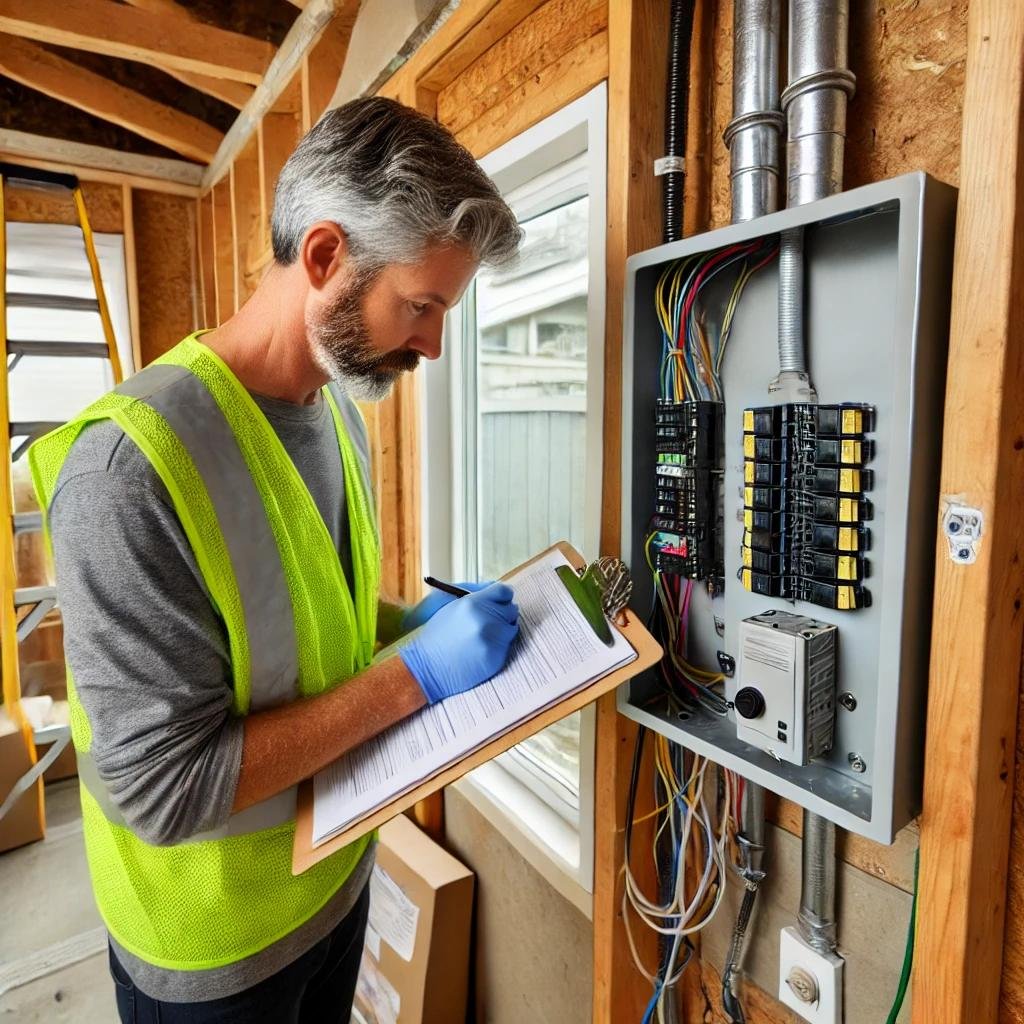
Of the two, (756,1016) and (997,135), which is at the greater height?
(997,135)

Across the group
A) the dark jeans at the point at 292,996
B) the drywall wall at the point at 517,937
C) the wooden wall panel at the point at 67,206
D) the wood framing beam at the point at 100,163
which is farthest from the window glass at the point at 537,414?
the wood framing beam at the point at 100,163

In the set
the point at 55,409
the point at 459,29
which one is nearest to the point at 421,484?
the point at 459,29

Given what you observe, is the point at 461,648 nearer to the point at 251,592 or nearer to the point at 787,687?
the point at 251,592

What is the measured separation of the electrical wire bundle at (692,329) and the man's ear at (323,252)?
1.36 ft

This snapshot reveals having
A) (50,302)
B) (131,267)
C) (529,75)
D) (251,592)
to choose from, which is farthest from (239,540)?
(131,267)

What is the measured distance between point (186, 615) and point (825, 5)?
3.05 feet

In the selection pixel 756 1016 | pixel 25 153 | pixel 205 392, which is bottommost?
pixel 756 1016

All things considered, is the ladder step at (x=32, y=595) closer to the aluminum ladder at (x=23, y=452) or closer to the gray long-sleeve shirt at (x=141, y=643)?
the aluminum ladder at (x=23, y=452)

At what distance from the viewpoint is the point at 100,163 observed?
2918mm

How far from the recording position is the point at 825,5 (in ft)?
2.34

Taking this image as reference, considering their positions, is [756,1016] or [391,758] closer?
[391,758]

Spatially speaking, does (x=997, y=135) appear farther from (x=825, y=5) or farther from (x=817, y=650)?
(x=817, y=650)

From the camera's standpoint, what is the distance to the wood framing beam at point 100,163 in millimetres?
2738

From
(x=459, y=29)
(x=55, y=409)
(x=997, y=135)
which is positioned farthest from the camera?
(x=55, y=409)
